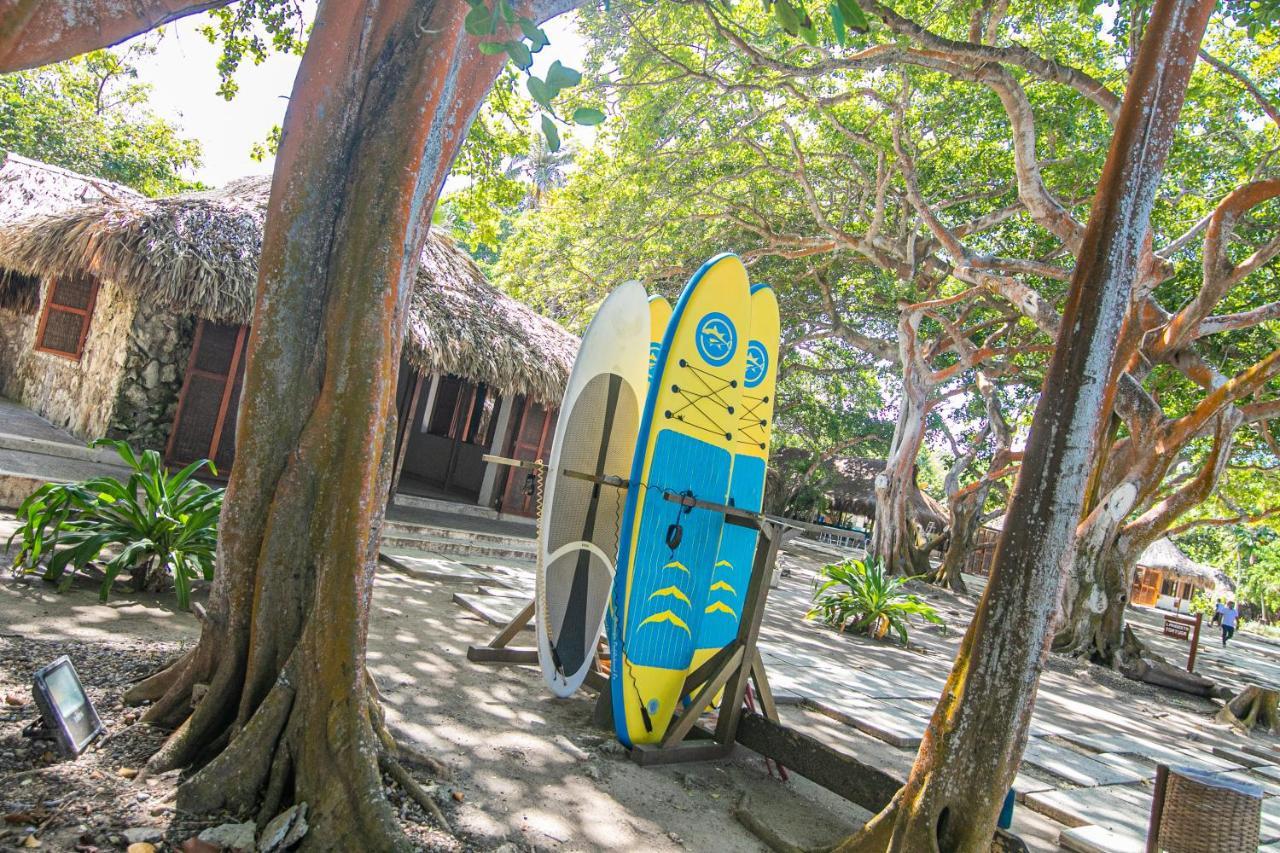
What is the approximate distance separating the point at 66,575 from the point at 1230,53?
40.1 feet

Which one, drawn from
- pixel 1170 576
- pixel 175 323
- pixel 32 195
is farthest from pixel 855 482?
pixel 32 195

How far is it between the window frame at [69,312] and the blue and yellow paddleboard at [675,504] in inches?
303

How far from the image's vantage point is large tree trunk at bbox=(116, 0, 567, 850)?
2.69m

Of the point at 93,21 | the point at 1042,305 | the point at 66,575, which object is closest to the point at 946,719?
the point at 93,21

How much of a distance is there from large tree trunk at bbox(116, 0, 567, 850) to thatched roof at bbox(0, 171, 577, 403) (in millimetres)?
4760

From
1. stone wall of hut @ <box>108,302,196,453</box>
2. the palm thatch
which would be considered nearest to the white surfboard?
stone wall of hut @ <box>108,302,196,453</box>

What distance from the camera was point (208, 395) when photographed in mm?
8555

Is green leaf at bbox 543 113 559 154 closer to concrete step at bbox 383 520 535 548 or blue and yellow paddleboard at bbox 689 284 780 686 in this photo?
blue and yellow paddleboard at bbox 689 284 780 686

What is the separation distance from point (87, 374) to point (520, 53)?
8.90 m

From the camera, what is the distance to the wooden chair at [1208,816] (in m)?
3.09

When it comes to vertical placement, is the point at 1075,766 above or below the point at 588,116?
below

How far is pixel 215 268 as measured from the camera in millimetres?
7805

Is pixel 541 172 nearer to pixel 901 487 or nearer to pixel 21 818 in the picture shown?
pixel 901 487

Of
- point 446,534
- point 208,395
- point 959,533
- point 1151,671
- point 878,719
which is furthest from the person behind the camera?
point 959,533
